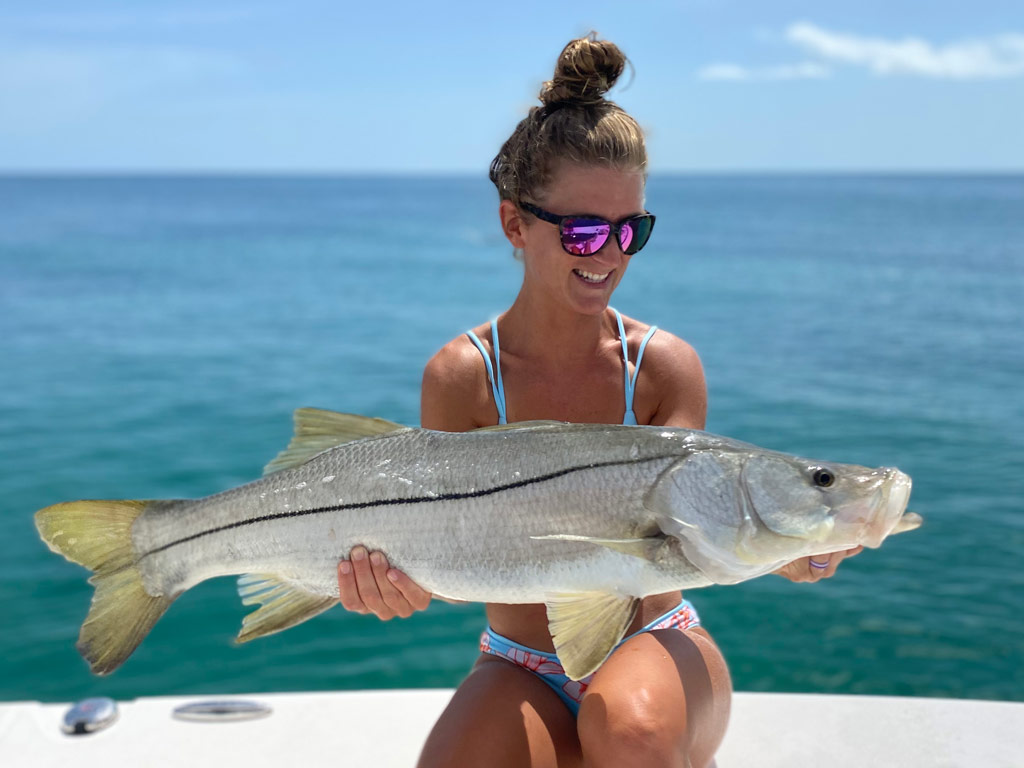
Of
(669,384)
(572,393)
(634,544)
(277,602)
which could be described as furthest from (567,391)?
(277,602)

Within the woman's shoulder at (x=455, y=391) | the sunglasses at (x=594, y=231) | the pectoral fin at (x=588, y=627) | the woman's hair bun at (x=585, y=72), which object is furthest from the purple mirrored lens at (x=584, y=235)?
the pectoral fin at (x=588, y=627)

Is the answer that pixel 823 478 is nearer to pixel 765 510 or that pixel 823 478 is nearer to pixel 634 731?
pixel 765 510

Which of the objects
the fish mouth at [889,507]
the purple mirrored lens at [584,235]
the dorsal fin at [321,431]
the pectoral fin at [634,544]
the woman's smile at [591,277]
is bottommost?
the pectoral fin at [634,544]

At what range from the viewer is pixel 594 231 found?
3.13 meters

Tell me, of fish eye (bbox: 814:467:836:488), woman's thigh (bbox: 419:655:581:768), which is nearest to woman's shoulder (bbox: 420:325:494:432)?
woman's thigh (bbox: 419:655:581:768)

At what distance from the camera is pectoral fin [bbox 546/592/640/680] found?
2617 mm

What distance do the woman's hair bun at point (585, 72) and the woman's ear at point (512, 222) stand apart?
377mm

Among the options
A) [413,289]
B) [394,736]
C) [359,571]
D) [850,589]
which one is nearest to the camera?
[359,571]

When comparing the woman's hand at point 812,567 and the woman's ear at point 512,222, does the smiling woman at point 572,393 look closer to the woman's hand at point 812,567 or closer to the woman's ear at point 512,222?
the woman's ear at point 512,222

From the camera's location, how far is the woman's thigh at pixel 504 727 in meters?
2.80

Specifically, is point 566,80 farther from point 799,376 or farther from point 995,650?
point 799,376

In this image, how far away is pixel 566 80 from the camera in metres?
3.23

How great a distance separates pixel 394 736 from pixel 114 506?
1.57 m

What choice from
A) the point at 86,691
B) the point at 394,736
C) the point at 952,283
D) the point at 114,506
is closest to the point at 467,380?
the point at 114,506
